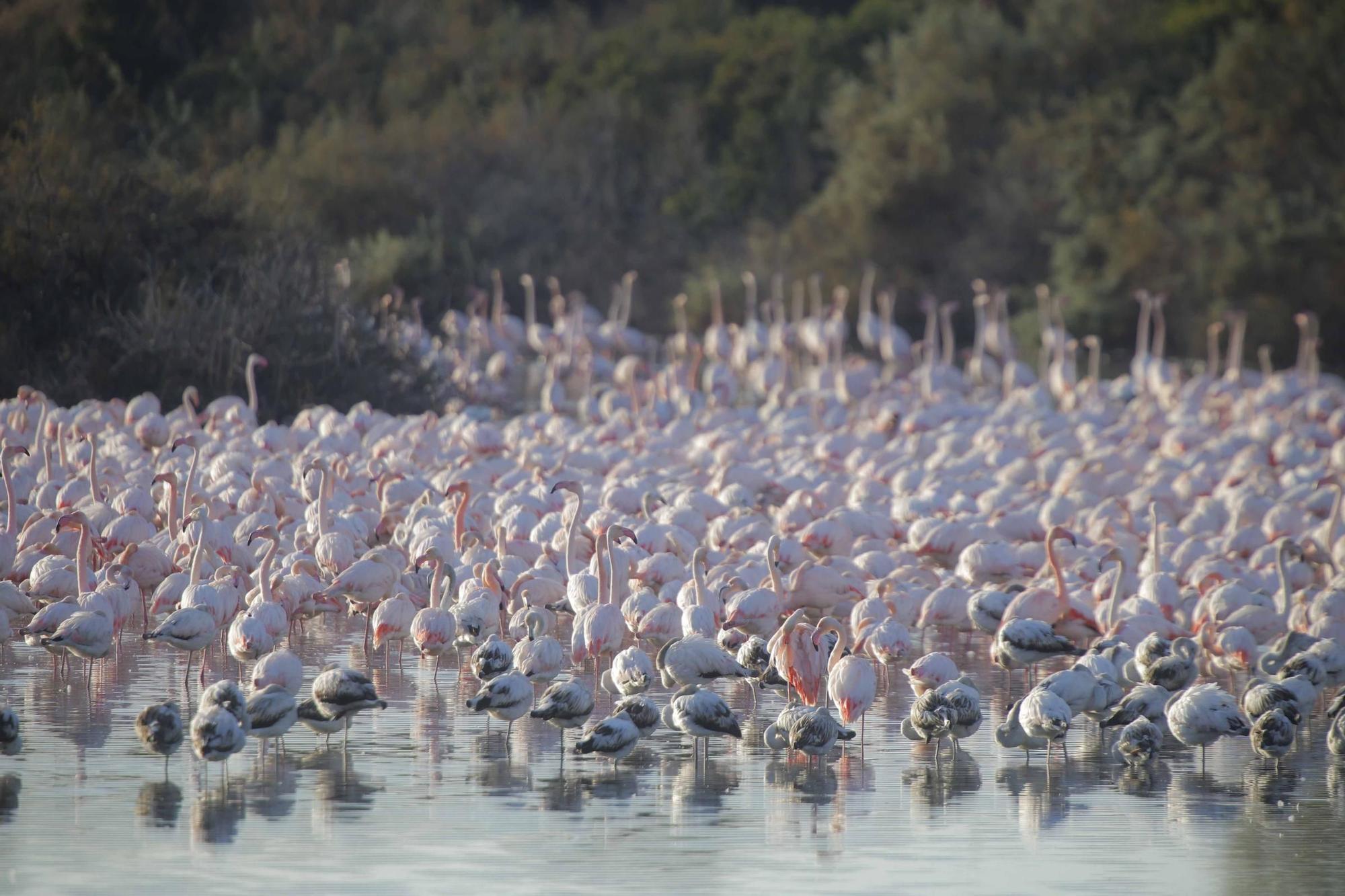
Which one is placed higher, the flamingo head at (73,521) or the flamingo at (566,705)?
the flamingo head at (73,521)

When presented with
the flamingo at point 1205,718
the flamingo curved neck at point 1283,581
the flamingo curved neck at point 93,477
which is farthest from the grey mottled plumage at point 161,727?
the flamingo curved neck at point 1283,581

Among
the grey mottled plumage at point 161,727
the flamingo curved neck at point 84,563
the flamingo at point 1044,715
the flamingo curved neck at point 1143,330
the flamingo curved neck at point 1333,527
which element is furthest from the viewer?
the flamingo curved neck at point 1143,330

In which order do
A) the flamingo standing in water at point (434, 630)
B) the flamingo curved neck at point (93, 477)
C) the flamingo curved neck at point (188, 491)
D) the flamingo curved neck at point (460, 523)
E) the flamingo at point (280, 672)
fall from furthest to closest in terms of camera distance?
the flamingo curved neck at point (93, 477) → the flamingo curved neck at point (188, 491) → the flamingo curved neck at point (460, 523) → the flamingo standing in water at point (434, 630) → the flamingo at point (280, 672)

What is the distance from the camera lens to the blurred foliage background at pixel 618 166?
18734 millimetres

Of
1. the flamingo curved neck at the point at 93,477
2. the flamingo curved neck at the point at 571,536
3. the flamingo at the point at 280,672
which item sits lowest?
the flamingo at the point at 280,672

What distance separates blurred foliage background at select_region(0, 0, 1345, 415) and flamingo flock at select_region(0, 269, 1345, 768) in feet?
7.28

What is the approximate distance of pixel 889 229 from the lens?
95.3ft

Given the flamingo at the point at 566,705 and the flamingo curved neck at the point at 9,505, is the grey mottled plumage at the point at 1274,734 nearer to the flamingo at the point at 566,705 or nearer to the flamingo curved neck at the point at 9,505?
the flamingo at the point at 566,705

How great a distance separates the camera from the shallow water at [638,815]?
6.00m

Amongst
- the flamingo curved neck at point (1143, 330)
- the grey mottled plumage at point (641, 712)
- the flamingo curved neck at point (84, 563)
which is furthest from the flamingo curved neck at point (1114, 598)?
the flamingo curved neck at point (1143, 330)

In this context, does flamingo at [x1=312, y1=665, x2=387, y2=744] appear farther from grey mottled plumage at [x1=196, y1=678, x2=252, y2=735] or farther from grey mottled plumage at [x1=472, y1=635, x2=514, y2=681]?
grey mottled plumage at [x1=472, y1=635, x2=514, y2=681]

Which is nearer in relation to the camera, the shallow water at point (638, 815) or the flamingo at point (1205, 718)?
the shallow water at point (638, 815)

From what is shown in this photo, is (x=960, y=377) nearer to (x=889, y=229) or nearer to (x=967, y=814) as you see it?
(x=889, y=229)

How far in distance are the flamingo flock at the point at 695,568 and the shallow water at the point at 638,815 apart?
0.16 m
